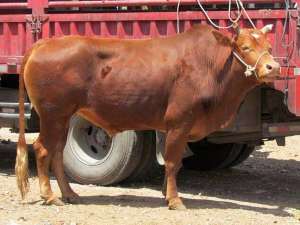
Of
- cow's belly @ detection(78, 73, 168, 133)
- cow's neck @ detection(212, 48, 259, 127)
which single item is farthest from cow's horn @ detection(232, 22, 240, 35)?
cow's belly @ detection(78, 73, 168, 133)

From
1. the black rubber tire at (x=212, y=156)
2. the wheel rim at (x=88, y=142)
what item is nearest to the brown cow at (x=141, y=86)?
the wheel rim at (x=88, y=142)

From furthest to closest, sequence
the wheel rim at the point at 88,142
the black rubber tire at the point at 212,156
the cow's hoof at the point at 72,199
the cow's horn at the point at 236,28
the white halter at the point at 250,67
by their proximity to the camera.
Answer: the black rubber tire at the point at 212,156, the wheel rim at the point at 88,142, the cow's hoof at the point at 72,199, the cow's horn at the point at 236,28, the white halter at the point at 250,67

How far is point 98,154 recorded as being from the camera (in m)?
8.57

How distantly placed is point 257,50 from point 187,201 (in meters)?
1.75

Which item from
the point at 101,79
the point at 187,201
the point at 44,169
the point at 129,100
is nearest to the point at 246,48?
the point at 129,100

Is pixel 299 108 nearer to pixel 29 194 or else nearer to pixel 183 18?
pixel 183 18

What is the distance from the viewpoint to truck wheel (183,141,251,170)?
969 centimetres

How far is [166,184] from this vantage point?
7.41m

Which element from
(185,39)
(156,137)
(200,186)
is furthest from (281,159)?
(185,39)

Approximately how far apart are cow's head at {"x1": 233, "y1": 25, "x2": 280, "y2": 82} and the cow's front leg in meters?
0.89

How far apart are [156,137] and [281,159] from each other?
3902 mm

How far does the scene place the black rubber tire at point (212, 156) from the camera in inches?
381

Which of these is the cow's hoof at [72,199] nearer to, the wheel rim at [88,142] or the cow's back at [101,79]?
the cow's back at [101,79]

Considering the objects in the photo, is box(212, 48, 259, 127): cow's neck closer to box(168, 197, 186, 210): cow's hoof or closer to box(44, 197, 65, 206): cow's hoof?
box(168, 197, 186, 210): cow's hoof
